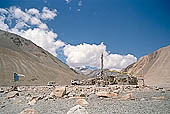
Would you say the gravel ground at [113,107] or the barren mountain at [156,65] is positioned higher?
the barren mountain at [156,65]

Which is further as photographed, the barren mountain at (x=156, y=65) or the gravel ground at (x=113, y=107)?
the barren mountain at (x=156, y=65)

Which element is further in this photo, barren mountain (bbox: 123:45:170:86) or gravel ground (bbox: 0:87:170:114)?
barren mountain (bbox: 123:45:170:86)

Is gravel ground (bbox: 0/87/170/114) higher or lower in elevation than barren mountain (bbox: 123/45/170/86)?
lower

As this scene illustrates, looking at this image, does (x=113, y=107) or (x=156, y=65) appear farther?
(x=156, y=65)

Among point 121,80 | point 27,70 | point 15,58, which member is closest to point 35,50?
point 15,58

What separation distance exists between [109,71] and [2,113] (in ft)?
150

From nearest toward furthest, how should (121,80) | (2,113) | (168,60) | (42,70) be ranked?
(2,113)
(121,80)
(42,70)
(168,60)

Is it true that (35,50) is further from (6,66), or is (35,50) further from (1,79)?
(1,79)

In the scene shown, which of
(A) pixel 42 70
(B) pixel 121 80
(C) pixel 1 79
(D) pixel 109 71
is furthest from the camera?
(A) pixel 42 70

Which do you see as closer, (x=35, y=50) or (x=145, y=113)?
(x=145, y=113)

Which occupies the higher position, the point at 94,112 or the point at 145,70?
the point at 145,70

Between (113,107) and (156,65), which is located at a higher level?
(156,65)

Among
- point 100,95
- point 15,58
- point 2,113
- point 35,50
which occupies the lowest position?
point 2,113

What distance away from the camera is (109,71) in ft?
181
